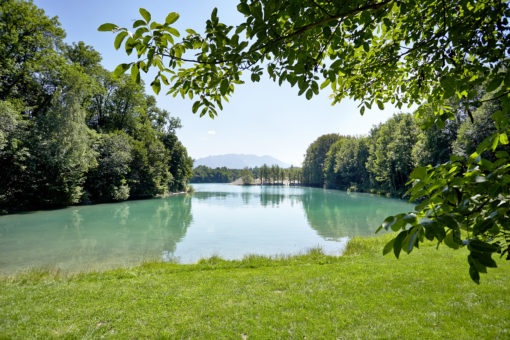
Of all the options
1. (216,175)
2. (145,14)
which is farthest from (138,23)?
(216,175)

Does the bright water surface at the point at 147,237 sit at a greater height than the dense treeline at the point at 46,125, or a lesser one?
lesser

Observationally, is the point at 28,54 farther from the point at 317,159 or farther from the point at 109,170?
the point at 317,159

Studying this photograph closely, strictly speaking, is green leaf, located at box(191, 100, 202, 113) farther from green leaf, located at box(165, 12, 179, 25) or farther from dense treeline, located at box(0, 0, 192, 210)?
dense treeline, located at box(0, 0, 192, 210)

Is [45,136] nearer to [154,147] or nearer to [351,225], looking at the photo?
[154,147]

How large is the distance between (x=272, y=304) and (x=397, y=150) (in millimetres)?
48407

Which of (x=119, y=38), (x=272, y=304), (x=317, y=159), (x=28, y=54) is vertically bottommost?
(x=272, y=304)

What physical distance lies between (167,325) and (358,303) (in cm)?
396

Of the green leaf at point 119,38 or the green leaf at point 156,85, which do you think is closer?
the green leaf at point 119,38

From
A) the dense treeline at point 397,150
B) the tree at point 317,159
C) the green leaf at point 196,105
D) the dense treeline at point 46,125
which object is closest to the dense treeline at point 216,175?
the tree at point 317,159

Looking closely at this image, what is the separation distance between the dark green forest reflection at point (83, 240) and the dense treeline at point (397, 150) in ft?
44.5

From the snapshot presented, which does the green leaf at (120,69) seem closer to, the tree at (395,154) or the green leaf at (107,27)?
the green leaf at (107,27)

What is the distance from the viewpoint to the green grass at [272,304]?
13.0 ft

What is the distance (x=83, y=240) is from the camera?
14273 millimetres


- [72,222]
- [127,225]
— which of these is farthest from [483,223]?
[72,222]
